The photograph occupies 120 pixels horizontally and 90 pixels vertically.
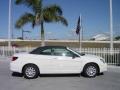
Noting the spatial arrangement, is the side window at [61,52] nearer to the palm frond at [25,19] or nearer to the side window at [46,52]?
the side window at [46,52]

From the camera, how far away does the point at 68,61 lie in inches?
482

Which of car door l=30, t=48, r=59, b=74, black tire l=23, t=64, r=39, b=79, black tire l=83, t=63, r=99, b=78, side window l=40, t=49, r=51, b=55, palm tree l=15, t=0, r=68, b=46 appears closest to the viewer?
black tire l=23, t=64, r=39, b=79

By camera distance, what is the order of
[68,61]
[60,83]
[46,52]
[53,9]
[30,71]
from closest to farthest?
[60,83] < [30,71] < [68,61] < [46,52] < [53,9]

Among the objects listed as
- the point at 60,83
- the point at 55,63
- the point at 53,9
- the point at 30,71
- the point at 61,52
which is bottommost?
the point at 60,83

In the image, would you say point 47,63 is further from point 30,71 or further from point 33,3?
point 33,3

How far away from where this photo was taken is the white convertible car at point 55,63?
1216cm

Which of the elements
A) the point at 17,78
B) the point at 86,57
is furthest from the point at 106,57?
the point at 17,78

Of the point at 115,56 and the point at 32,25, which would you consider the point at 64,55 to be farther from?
the point at 32,25

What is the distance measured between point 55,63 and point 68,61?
1.96 ft

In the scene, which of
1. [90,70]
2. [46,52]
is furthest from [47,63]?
[90,70]

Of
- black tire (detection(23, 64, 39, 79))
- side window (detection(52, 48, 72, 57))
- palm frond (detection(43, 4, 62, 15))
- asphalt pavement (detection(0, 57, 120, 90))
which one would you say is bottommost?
asphalt pavement (detection(0, 57, 120, 90))

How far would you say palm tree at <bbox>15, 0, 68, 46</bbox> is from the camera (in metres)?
24.2

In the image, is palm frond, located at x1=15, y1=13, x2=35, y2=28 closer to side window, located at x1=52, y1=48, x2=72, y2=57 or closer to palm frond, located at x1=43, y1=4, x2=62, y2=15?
palm frond, located at x1=43, y1=4, x2=62, y2=15

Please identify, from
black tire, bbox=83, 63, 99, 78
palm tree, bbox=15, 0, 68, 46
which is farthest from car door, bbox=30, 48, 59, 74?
palm tree, bbox=15, 0, 68, 46
